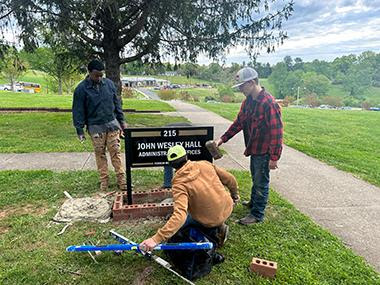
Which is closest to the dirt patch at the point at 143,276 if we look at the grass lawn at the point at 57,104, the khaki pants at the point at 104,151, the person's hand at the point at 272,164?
the person's hand at the point at 272,164

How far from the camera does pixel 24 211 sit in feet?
13.4

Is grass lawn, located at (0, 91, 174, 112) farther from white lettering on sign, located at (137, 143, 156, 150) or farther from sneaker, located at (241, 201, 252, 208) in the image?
white lettering on sign, located at (137, 143, 156, 150)

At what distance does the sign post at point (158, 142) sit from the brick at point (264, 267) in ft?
5.12

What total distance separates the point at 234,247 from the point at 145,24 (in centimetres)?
665

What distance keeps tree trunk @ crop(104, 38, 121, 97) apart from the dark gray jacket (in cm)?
481

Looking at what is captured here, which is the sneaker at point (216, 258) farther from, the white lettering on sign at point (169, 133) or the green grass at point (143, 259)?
the white lettering on sign at point (169, 133)

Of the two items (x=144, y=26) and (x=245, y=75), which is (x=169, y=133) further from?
(x=144, y=26)

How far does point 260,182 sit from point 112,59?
6.96 metres

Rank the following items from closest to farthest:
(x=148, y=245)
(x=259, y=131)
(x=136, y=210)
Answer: (x=148, y=245) → (x=259, y=131) → (x=136, y=210)

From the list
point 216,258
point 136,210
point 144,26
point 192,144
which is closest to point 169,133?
point 192,144

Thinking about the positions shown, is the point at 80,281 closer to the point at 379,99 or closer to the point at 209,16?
the point at 209,16

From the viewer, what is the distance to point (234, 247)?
3.32 m

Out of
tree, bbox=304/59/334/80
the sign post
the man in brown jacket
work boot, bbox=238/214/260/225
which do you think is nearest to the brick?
the man in brown jacket

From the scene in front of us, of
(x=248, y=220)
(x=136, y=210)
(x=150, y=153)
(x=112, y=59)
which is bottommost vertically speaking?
(x=248, y=220)
